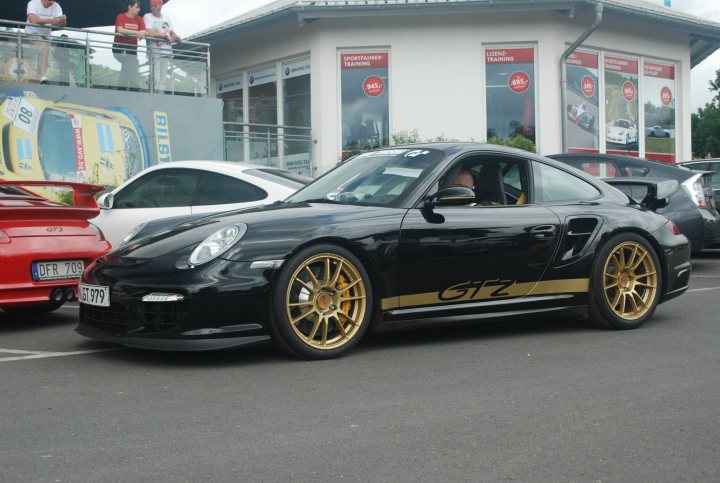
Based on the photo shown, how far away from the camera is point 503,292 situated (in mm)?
6273

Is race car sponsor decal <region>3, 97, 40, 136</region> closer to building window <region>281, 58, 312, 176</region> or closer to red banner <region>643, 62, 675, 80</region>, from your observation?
building window <region>281, 58, 312, 176</region>

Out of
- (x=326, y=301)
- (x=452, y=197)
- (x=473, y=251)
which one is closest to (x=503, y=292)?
(x=473, y=251)

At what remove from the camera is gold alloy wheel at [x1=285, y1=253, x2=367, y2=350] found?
17.9 ft

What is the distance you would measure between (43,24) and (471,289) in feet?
36.3

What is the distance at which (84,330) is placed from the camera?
5824 mm

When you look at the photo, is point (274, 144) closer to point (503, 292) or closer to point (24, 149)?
point (24, 149)

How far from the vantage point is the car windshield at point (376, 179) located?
6.17 m

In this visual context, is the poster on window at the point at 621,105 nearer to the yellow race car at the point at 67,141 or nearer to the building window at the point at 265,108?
the building window at the point at 265,108

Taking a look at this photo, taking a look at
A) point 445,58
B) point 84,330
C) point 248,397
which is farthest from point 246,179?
point 445,58

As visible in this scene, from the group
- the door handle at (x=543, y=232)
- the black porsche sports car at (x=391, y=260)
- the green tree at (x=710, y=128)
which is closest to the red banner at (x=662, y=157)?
the black porsche sports car at (x=391, y=260)

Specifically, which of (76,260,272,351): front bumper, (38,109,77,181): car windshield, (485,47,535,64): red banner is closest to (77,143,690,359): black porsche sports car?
(76,260,272,351): front bumper

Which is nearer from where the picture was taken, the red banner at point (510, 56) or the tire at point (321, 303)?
the tire at point (321, 303)

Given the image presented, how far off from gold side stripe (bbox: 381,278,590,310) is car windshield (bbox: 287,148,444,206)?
663mm

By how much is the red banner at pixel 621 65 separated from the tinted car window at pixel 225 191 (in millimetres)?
16387
